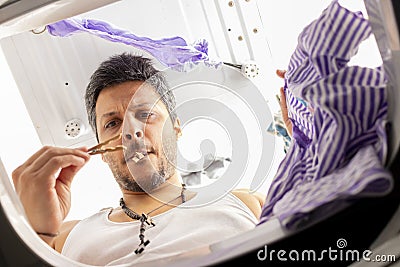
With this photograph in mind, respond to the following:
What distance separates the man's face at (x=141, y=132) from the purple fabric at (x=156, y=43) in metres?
0.09

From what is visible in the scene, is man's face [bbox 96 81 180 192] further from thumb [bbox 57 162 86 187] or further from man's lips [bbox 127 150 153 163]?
thumb [bbox 57 162 86 187]

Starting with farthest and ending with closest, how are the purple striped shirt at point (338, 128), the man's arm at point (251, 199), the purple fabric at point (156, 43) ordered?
the purple fabric at point (156, 43)
the man's arm at point (251, 199)
the purple striped shirt at point (338, 128)

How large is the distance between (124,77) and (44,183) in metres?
0.33

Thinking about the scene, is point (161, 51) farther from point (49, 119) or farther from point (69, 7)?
point (69, 7)

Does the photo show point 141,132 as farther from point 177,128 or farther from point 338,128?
point 338,128

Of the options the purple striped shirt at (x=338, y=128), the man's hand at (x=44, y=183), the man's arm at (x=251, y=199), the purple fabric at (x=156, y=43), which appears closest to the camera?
the purple striped shirt at (x=338, y=128)

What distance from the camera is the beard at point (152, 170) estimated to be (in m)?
1.19

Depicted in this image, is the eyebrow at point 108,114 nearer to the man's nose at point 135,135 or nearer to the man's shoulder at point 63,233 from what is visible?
the man's nose at point 135,135

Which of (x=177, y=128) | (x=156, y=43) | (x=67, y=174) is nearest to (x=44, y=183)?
(x=67, y=174)

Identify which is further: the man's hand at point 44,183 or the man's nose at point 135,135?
the man's nose at point 135,135

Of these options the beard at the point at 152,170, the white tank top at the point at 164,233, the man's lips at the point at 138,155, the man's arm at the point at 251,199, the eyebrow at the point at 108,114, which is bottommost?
the man's arm at the point at 251,199
